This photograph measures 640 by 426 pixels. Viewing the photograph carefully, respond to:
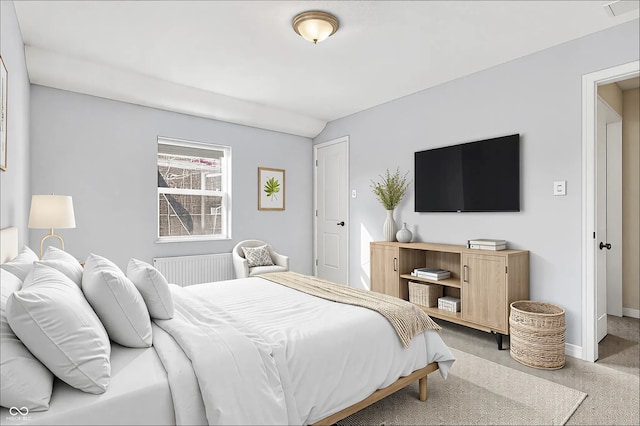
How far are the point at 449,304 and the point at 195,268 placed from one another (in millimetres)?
2915

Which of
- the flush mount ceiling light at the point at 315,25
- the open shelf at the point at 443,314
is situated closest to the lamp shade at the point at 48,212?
the flush mount ceiling light at the point at 315,25

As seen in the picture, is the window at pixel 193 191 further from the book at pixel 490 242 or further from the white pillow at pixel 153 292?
the book at pixel 490 242

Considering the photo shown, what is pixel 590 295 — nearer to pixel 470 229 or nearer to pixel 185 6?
pixel 470 229

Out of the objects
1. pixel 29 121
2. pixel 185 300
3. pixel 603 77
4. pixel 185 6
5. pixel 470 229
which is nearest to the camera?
pixel 185 300

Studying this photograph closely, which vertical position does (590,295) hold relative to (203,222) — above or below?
below

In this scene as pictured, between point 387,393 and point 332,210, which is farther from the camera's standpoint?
point 332,210

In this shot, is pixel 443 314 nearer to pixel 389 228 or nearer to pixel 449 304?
pixel 449 304

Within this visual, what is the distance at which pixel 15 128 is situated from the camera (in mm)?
2590

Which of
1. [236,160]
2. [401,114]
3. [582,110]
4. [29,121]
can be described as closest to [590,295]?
[582,110]

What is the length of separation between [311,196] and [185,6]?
3441 millimetres

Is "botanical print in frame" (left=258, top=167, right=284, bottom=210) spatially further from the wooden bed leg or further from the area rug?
the wooden bed leg

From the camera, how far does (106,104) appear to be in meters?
3.85

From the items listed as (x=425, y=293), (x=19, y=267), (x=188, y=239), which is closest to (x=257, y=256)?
(x=188, y=239)

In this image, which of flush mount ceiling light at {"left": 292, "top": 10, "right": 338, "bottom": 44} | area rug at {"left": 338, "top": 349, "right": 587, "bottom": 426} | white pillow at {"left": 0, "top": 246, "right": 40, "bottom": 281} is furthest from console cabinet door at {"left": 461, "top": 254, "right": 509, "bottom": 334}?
white pillow at {"left": 0, "top": 246, "right": 40, "bottom": 281}
